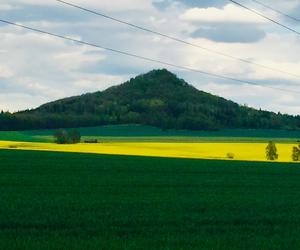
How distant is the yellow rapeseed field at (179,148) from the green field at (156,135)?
9.82m

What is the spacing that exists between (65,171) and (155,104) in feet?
378

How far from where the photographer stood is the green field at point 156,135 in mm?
114500

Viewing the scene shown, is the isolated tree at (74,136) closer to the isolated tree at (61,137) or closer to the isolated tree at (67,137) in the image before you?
the isolated tree at (67,137)

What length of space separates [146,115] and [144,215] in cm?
12601

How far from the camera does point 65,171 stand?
4609cm

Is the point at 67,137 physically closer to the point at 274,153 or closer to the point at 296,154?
the point at 274,153

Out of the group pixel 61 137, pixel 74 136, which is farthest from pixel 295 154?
pixel 61 137

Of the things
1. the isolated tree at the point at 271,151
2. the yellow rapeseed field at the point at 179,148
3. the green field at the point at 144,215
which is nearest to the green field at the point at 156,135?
the yellow rapeseed field at the point at 179,148

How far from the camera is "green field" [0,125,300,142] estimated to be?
376ft

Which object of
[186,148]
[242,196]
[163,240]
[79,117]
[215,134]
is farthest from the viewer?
[79,117]

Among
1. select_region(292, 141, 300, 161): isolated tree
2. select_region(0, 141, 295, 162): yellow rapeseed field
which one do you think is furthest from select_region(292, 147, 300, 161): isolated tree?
select_region(0, 141, 295, 162): yellow rapeseed field

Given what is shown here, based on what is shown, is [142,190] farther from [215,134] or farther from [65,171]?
[215,134]

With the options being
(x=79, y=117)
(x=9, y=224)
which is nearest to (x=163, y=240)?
(x=9, y=224)

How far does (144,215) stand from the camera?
20828mm
